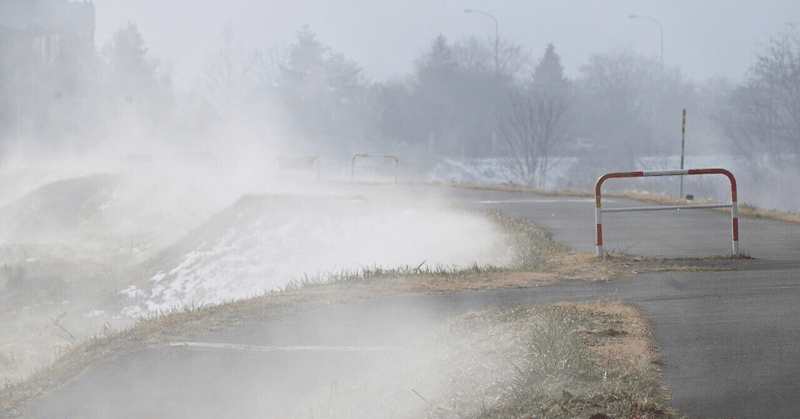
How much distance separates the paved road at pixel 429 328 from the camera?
6.05m

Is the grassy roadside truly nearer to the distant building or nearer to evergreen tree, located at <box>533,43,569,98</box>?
the distant building

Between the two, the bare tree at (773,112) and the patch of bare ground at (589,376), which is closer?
the patch of bare ground at (589,376)

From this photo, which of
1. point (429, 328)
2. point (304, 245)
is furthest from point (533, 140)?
point (429, 328)

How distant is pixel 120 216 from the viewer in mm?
31391

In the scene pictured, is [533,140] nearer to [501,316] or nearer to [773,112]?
[773,112]

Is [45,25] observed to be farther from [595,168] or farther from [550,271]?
[550,271]

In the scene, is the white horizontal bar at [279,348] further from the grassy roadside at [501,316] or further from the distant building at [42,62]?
the distant building at [42,62]

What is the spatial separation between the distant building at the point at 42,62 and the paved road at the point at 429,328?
47796 millimetres

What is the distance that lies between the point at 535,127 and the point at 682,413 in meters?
57.0

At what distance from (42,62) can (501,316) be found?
51135 millimetres

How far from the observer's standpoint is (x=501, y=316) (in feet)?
27.3

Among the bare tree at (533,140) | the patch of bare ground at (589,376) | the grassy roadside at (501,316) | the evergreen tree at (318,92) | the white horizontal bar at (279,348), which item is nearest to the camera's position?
the patch of bare ground at (589,376)

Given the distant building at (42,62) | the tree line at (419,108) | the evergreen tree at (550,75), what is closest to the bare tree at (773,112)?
the tree line at (419,108)

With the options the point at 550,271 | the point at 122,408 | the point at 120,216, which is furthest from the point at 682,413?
the point at 120,216
